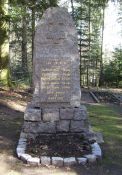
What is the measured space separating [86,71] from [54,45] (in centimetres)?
2376

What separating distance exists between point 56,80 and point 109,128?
2253 millimetres

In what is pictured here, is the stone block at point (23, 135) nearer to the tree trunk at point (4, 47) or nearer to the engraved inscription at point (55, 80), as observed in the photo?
the engraved inscription at point (55, 80)

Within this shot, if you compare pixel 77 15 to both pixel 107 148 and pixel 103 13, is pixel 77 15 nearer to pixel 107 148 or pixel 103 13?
pixel 103 13

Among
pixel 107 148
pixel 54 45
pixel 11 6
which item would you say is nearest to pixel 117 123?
pixel 107 148

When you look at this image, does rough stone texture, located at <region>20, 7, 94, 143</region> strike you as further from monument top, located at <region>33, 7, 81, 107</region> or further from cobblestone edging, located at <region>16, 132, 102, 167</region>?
cobblestone edging, located at <region>16, 132, 102, 167</region>

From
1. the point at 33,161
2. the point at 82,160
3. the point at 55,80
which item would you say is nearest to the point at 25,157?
the point at 33,161

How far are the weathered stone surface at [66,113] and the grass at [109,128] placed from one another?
3.08ft

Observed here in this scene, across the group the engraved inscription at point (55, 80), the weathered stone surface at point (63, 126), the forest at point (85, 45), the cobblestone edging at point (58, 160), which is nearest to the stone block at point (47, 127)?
the weathered stone surface at point (63, 126)

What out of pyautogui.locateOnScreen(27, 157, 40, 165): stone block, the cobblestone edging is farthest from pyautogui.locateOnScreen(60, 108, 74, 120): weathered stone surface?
pyautogui.locateOnScreen(27, 157, 40, 165): stone block

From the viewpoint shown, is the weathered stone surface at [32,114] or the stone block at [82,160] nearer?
the stone block at [82,160]

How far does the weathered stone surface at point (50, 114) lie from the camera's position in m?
7.84

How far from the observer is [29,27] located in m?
26.1

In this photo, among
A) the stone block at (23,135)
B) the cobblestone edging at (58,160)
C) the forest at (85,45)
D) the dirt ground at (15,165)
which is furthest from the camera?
the forest at (85,45)

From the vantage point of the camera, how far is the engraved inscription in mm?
7883
